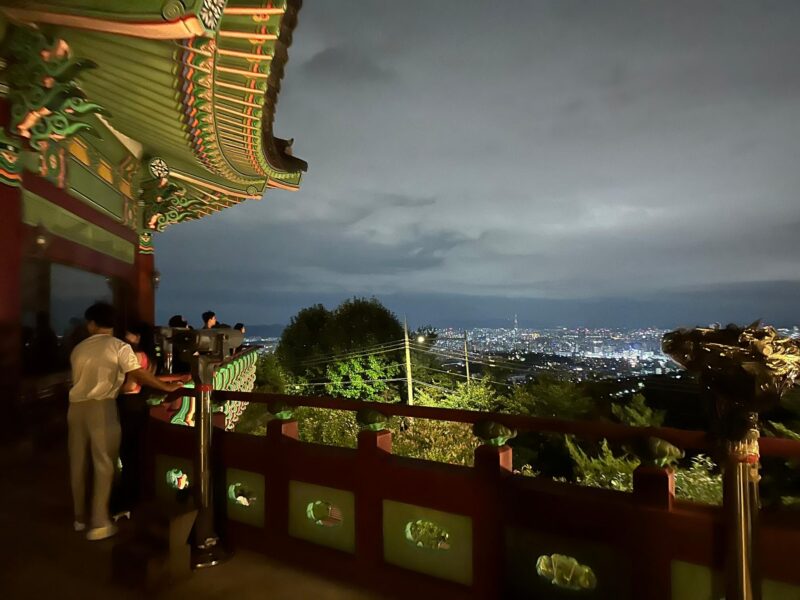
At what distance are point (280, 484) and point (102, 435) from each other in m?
1.12

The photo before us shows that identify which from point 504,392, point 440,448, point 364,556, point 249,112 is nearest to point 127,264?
point 249,112

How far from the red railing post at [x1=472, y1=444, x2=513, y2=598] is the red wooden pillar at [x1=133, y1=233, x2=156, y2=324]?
643 cm

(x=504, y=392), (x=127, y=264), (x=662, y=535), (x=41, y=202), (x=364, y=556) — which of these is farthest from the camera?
(x=504, y=392)

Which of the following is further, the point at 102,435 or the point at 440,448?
the point at 440,448

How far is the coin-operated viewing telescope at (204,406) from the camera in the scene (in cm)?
292

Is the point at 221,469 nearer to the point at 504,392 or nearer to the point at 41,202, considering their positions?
the point at 41,202

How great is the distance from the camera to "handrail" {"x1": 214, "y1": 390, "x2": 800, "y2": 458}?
1.77m

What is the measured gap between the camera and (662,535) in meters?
1.90

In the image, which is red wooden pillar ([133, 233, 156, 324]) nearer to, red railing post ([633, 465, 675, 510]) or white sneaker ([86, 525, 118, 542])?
white sneaker ([86, 525, 118, 542])

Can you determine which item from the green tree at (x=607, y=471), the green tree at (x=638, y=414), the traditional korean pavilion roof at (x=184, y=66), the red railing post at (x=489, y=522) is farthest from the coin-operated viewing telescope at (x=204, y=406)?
the green tree at (x=638, y=414)

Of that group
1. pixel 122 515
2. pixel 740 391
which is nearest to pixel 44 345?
pixel 122 515

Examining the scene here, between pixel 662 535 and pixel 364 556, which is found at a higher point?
pixel 662 535

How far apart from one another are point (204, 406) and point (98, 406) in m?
0.65

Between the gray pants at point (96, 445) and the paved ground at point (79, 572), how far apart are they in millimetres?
239
